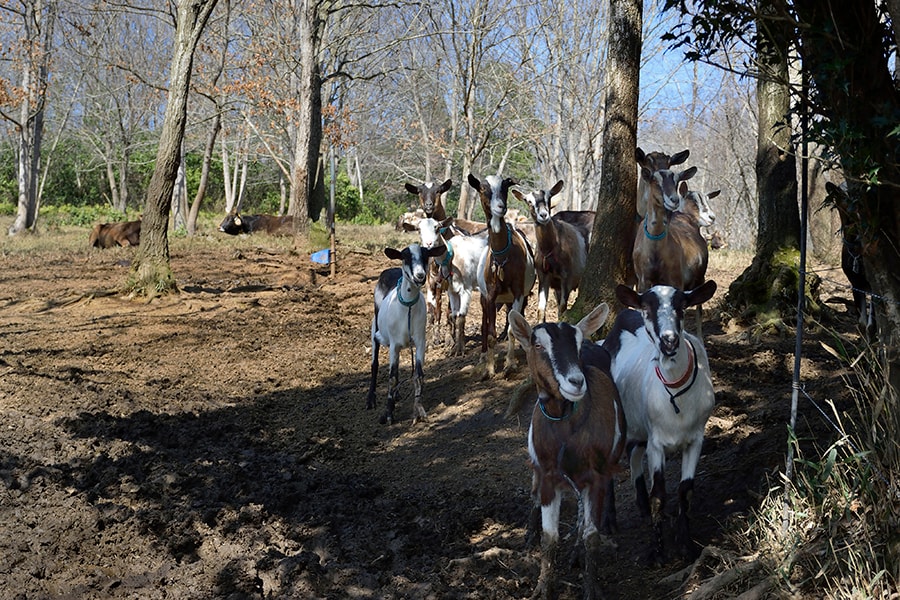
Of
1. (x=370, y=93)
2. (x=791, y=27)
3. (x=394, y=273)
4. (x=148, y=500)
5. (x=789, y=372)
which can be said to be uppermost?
(x=370, y=93)

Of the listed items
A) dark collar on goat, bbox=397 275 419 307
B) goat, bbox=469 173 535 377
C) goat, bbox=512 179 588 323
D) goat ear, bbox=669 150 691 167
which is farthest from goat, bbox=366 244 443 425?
goat ear, bbox=669 150 691 167

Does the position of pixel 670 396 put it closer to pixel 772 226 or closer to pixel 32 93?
pixel 772 226

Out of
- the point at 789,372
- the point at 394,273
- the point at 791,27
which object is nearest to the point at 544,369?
the point at 791,27

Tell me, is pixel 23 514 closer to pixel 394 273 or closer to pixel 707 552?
pixel 707 552

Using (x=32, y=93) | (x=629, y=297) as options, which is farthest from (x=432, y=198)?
(x=32, y=93)

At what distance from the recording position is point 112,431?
26.2 ft

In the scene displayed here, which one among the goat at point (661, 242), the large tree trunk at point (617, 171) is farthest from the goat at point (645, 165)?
the goat at point (661, 242)

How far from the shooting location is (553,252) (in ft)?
35.3

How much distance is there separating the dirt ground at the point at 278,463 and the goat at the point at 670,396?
0.91 feet

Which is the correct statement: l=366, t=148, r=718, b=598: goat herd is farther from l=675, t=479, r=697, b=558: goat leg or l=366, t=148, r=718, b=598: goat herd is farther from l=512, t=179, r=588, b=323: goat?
l=512, t=179, r=588, b=323: goat

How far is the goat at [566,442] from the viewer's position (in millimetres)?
4883

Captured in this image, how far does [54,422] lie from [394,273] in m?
3.77

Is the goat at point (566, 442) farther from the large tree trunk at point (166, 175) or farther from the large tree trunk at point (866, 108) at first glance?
the large tree trunk at point (166, 175)

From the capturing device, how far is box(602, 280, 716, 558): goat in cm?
526
